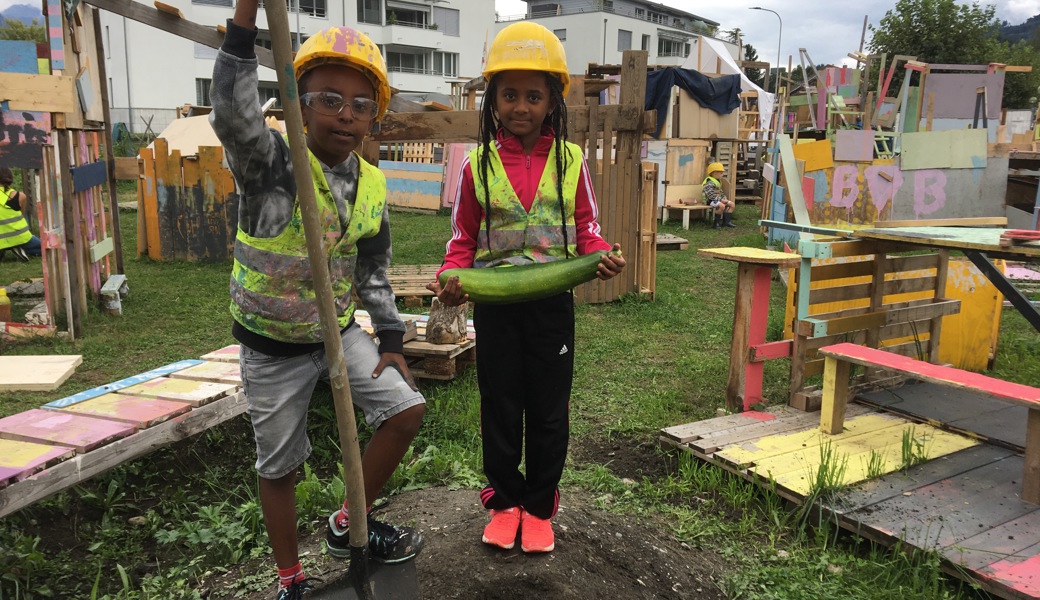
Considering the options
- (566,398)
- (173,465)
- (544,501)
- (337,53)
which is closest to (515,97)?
(337,53)

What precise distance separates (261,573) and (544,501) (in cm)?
123

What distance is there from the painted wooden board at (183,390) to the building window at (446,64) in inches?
1904

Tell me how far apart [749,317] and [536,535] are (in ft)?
8.54

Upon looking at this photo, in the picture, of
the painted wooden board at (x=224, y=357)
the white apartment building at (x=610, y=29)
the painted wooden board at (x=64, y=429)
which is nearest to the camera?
the painted wooden board at (x=64, y=429)

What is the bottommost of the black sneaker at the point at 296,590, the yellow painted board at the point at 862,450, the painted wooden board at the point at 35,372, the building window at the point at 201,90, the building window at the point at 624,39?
the yellow painted board at the point at 862,450

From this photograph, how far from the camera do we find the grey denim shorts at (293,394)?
2389 millimetres

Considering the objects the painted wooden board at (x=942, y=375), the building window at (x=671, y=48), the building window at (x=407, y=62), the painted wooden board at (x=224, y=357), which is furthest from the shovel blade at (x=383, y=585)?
the building window at (x=671, y=48)

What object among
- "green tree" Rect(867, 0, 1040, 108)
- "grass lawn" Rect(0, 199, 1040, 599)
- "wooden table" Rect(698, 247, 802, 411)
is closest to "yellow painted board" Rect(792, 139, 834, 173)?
"wooden table" Rect(698, 247, 802, 411)

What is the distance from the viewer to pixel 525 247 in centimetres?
281

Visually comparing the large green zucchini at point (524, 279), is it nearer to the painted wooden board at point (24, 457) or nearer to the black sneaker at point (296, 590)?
the black sneaker at point (296, 590)

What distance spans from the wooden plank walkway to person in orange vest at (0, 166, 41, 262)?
928 cm

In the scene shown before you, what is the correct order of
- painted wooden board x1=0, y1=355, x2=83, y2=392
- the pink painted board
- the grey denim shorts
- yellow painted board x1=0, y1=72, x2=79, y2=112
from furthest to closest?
yellow painted board x1=0, y1=72, x2=79, y2=112, the pink painted board, painted wooden board x1=0, y1=355, x2=83, y2=392, the grey denim shorts

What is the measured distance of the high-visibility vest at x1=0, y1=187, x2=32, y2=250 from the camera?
371 inches

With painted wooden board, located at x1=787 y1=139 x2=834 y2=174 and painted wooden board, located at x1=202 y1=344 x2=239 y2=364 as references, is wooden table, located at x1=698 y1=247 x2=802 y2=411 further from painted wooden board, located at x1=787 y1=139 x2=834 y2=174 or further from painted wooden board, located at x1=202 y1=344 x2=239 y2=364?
painted wooden board, located at x1=202 y1=344 x2=239 y2=364
